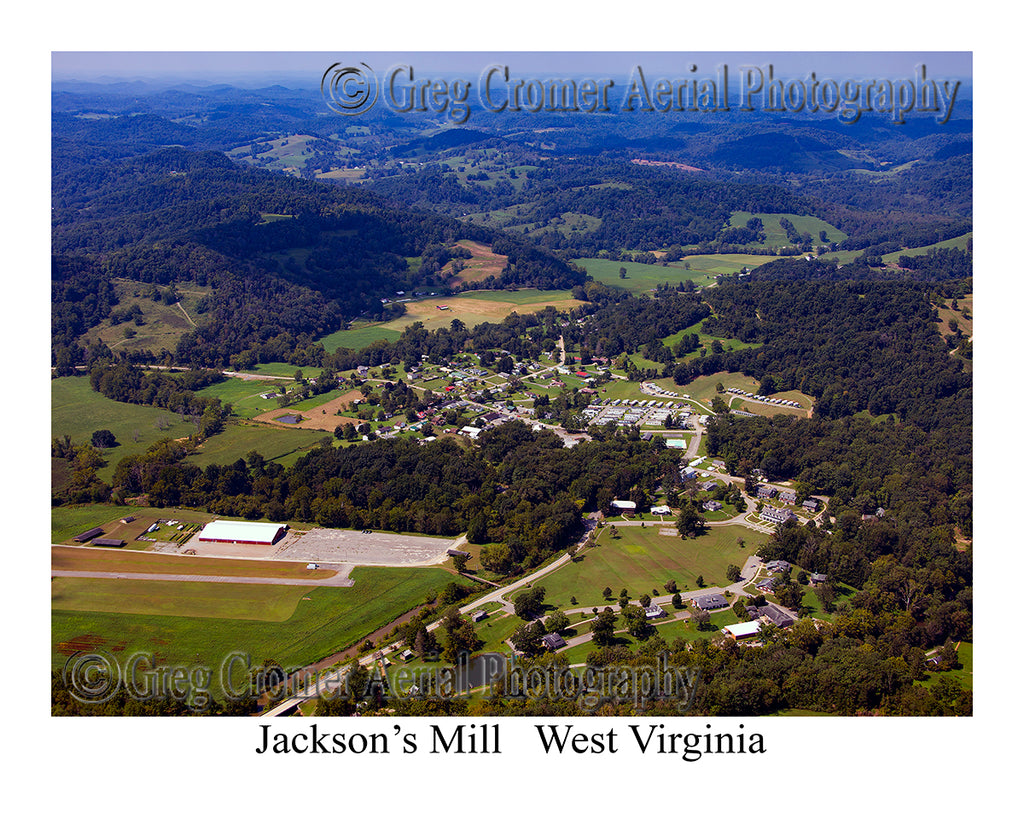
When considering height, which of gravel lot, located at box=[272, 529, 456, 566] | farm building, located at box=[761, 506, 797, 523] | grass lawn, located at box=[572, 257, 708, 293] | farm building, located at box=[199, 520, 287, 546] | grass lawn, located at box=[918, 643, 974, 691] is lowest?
grass lawn, located at box=[918, 643, 974, 691]

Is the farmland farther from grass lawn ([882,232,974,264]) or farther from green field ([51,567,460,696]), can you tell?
grass lawn ([882,232,974,264])

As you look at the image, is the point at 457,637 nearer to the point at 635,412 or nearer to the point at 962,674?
the point at 962,674

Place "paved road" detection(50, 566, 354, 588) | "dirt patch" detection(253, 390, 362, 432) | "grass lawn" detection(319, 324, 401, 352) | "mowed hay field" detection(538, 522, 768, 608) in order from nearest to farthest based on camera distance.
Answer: "paved road" detection(50, 566, 354, 588), "mowed hay field" detection(538, 522, 768, 608), "dirt patch" detection(253, 390, 362, 432), "grass lawn" detection(319, 324, 401, 352)

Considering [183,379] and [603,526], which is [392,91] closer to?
[603,526]

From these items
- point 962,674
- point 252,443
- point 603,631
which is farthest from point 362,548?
point 962,674

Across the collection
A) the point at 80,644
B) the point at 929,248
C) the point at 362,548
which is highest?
the point at 929,248

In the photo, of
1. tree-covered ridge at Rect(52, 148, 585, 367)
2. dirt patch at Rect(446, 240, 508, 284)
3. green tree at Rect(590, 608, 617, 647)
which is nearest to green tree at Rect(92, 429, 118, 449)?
tree-covered ridge at Rect(52, 148, 585, 367)

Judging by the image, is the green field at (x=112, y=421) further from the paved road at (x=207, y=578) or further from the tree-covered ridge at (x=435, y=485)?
the paved road at (x=207, y=578)

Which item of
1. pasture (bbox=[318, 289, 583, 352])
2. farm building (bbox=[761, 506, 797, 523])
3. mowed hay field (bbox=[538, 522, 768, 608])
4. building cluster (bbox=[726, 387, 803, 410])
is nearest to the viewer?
mowed hay field (bbox=[538, 522, 768, 608])

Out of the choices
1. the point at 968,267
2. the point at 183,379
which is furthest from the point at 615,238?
the point at 183,379
